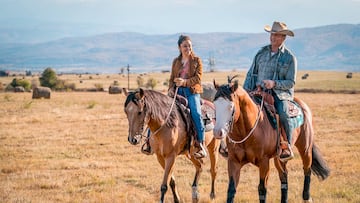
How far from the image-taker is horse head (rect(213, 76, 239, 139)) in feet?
24.2

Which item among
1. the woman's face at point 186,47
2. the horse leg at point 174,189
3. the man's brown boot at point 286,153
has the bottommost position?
the horse leg at point 174,189

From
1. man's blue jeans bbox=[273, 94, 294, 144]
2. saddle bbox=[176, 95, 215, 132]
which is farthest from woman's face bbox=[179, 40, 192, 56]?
man's blue jeans bbox=[273, 94, 294, 144]

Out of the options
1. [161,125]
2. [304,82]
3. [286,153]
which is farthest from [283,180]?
[304,82]

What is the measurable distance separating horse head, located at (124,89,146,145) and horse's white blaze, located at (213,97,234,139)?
161cm

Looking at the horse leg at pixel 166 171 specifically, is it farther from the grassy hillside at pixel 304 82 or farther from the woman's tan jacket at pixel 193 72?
the grassy hillside at pixel 304 82

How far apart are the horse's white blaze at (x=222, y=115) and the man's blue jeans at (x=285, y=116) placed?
5.06ft

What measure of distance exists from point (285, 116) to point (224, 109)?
171 cm

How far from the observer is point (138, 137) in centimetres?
843

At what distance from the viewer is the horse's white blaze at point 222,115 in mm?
7363

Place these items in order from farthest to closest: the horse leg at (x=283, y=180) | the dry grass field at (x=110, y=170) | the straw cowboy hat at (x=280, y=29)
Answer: the dry grass field at (x=110, y=170) < the horse leg at (x=283, y=180) < the straw cowboy hat at (x=280, y=29)

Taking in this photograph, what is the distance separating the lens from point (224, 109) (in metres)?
7.46

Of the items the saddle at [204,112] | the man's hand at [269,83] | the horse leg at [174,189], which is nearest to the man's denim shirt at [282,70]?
the man's hand at [269,83]

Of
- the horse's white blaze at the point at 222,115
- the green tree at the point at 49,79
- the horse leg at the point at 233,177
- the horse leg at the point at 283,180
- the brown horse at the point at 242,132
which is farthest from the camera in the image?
the green tree at the point at 49,79

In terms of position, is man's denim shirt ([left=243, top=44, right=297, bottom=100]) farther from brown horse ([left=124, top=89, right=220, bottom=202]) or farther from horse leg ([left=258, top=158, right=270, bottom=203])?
brown horse ([left=124, top=89, right=220, bottom=202])
